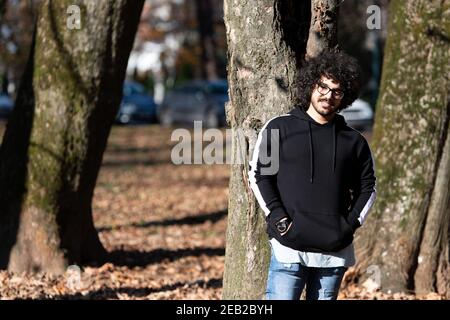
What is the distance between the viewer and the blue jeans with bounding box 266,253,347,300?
491 centimetres

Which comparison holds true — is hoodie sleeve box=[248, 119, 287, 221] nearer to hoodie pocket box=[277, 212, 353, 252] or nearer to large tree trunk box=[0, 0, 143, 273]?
hoodie pocket box=[277, 212, 353, 252]

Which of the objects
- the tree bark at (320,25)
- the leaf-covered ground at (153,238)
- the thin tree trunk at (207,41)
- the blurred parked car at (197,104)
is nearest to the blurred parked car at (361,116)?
the blurred parked car at (197,104)

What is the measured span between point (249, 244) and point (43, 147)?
3.32 meters

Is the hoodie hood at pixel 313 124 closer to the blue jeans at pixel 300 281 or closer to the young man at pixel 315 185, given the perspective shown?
the young man at pixel 315 185

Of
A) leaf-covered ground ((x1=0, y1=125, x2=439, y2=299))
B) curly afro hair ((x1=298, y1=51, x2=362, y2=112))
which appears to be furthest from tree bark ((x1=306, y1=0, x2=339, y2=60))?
leaf-covered ground ((x1=0, y1=125, x2=439, y2=299))

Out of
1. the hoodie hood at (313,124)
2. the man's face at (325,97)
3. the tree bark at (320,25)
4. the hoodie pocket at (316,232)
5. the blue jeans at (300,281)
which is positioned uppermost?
the tree bark at (320,25)

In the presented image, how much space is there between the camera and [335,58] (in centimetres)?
509

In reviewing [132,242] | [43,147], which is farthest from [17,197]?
[132,242]

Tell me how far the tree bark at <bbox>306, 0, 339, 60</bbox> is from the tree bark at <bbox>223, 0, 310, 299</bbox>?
0.13 meters

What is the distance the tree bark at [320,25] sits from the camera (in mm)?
5582

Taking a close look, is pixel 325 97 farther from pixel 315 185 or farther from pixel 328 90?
pixel 315 185

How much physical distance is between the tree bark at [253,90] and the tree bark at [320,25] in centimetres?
13

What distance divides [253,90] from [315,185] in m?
0.96

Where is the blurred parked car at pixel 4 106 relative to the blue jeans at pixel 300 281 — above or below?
above
